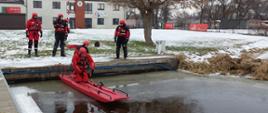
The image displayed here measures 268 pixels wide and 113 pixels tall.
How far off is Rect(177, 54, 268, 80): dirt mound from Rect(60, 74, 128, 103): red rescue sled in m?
5.96

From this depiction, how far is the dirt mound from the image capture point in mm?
15601

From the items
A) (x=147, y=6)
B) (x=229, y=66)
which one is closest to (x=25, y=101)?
(x=229, y=66)

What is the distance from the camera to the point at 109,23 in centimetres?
6512

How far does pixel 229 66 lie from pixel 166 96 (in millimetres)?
5952

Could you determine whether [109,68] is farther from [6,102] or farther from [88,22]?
[88,22]

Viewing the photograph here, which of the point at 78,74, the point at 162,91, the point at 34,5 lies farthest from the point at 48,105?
the point at 34,5

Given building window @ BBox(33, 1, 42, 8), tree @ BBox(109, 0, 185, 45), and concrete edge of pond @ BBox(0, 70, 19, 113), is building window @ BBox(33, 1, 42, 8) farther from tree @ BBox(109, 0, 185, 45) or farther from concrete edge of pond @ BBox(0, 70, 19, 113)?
concrete edge of pond @ BBox(0, 70, 19, 113)

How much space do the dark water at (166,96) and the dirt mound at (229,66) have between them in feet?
3.37

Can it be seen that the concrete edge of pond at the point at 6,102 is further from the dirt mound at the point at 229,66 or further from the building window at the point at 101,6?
the building window at the point at 101,6

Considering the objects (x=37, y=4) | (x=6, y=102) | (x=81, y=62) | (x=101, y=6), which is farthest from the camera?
(x=101, y=6)

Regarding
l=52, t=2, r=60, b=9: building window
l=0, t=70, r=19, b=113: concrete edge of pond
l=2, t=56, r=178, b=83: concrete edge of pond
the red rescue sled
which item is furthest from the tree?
l=52, t=2, r=60, b=9: building window

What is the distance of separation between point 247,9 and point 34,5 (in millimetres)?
39867

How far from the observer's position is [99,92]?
10812 mm

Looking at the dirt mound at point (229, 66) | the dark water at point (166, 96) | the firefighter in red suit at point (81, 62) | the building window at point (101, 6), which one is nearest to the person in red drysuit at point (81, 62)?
the firefighter in red suit at point (81, 62)
